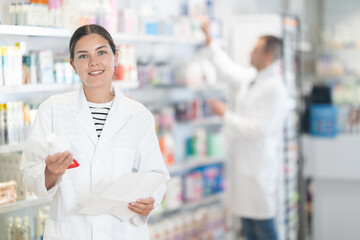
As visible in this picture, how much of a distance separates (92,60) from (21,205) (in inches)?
39.8

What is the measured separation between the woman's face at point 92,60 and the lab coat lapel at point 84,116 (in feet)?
0.27

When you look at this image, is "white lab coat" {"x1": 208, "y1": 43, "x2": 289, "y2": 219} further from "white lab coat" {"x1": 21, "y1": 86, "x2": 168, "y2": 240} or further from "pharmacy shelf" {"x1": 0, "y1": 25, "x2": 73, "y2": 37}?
"white lab coat" {"x1": 21, "y1": 86, "x2": 168, "y2": 240}

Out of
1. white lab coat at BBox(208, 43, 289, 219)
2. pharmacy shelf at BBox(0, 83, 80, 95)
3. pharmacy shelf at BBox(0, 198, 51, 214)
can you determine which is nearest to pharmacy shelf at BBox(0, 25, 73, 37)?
pharmacy shelf at BBox(0, 83, 80, 95)

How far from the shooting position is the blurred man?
4.71 m

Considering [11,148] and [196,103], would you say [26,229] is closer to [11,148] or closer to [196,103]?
[11,148]

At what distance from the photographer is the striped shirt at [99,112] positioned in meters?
2.51

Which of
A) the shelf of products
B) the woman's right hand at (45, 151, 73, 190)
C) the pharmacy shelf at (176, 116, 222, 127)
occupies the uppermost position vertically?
the woman's right hand at (45, 151, 73, 190)

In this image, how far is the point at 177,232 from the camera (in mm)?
4957

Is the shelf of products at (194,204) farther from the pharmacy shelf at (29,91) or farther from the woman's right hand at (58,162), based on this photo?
the woman's right hand at (58,162)

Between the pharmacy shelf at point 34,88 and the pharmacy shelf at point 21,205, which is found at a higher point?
the pharmacy shelf at point 34,88

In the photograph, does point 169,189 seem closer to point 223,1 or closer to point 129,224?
point 223,1

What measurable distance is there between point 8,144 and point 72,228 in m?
0.77

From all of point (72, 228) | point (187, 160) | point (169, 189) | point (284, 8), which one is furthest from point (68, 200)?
point (284, 8)

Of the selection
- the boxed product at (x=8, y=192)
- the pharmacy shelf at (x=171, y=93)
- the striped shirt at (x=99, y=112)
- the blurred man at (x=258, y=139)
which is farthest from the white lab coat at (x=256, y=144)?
the striped shirt at (x=99, y=112)
